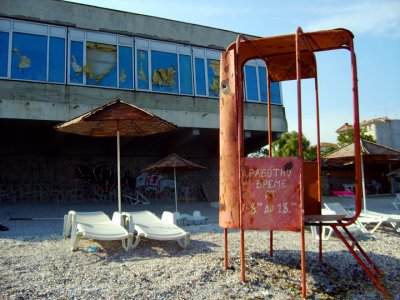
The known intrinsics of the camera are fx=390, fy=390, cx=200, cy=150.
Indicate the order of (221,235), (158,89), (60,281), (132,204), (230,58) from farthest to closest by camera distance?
1. (132,204)
2. (158,89)
3. (221,235)
4. (230,58)
5. (60,281)

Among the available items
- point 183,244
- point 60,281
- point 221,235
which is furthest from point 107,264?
point 221,235

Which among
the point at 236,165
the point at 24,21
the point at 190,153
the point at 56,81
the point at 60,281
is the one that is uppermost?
the point at 24,21

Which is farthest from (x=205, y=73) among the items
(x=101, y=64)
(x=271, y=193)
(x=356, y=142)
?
(x=271, y=193)

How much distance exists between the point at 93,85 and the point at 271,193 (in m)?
12.0

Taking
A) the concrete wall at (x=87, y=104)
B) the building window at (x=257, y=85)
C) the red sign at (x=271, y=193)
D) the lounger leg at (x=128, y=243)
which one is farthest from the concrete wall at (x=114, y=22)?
the red sign at (x=271, y=193)

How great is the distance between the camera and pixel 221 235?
8312mm

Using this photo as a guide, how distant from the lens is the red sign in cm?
452

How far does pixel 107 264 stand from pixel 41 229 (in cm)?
478

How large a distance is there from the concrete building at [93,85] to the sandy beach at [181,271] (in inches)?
314

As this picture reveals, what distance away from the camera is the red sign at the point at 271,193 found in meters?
4.52

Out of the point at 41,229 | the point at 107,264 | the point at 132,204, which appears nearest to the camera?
the point at 107,264

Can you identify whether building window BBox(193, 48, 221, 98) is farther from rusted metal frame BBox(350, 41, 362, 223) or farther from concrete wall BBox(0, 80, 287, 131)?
rusted metal frame BBox(350, 41, 362, 223)

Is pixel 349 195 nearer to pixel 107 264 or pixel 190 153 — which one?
pixel 190 153

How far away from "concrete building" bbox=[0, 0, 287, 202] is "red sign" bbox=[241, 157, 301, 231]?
11293 mm
